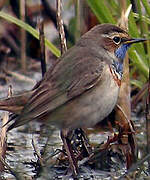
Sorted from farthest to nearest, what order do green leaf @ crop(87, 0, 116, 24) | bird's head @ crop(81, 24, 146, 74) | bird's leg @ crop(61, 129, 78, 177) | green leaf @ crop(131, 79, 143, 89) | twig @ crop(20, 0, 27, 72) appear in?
twig @ crop(20, 0, 27, 72) < green leaf @ crop(131, 79, 143, 89) < green leaf @ crop(87, 0, 116, 24) < bird's head @ crop(81, 24, 146, 74) < bird's leg @ crop(61, 129, 78, 177)

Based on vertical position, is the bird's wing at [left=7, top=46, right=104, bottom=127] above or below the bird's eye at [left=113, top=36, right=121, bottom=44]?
below

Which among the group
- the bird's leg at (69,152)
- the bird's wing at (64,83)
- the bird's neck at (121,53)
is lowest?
the bird's leg at (69,152)

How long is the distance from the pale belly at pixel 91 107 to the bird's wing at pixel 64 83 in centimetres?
4

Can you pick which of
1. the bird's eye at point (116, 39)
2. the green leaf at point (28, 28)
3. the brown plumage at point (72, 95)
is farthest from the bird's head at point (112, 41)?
the green leaf at point (28, 28)

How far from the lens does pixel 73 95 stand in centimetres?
471

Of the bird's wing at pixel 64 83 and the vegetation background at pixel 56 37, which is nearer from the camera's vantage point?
the bird's wing at pixel 64 83

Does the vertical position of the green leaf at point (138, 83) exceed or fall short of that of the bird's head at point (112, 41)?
it falls short

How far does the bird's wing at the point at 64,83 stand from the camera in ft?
15.3

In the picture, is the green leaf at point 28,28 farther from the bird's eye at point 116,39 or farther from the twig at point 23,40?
the twig at point 23,40

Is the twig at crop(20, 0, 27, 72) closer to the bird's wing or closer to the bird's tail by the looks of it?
the bird's wing

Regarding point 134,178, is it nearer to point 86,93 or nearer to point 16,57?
point 86,93

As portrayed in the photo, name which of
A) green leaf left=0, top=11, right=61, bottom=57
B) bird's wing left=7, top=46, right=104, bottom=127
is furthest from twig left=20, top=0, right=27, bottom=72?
bird's wing left=7, top=46, right=104, bottom=127

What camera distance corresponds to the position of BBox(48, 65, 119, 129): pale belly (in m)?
4.61

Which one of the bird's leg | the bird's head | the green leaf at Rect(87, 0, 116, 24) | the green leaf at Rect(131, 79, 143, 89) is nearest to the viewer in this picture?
the bird's leg
